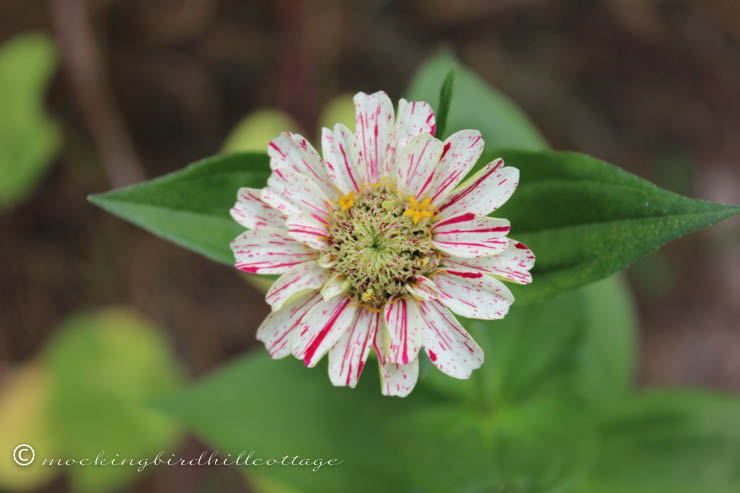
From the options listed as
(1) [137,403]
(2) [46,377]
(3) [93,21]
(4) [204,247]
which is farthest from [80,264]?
(4) [204,247]

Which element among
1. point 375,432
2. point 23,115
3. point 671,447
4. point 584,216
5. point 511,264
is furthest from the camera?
point 23,115

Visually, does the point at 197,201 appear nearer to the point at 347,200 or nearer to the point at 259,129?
the point at 347,200

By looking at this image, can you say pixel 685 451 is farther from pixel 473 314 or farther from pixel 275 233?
pixel 275 233

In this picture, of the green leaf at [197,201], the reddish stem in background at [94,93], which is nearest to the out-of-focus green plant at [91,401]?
the reddish stem in background at [94,93]

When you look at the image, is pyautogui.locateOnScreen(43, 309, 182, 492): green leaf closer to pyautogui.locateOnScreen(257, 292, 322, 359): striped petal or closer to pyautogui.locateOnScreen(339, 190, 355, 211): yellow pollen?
pyautogui.locateOnScreen(257, 292, 322, 359): striped petal

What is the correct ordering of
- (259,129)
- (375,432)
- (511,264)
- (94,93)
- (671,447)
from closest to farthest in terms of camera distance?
(511,264) < (375,432) < (671,447) < (259,129) < (94,93)

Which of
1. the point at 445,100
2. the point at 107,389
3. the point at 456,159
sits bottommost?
the point at 456,159

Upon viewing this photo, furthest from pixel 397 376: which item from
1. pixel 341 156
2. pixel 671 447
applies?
pixel 671 447
